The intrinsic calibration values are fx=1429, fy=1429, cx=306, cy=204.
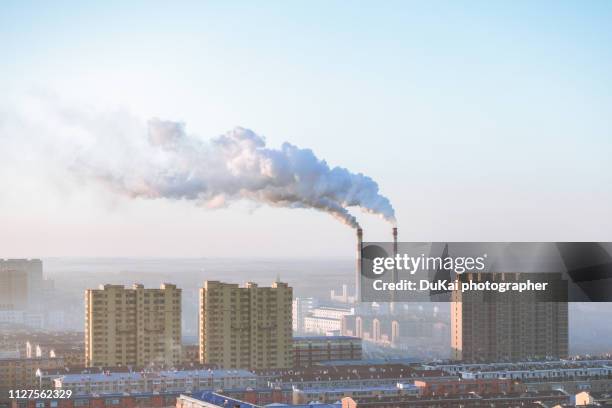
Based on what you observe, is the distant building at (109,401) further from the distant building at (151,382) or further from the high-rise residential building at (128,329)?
the high-rise residential building at (128,329)

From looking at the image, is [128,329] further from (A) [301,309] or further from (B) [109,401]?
(A) [301,309]

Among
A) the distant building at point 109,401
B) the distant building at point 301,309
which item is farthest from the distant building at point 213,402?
the distant building at point 301,309

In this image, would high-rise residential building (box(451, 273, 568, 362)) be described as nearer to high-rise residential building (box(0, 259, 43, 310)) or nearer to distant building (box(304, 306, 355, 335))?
distant building (box(304, 306, 355, 335))

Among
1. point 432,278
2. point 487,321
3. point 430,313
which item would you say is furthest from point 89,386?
point 430,313

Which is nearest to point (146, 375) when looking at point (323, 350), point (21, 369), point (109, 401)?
point (109, 401)

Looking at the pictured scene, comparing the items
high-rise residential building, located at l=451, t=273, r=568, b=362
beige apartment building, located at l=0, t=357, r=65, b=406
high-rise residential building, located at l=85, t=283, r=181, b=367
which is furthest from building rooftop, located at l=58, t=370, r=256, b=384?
high-rise residential building, located at l=451, t=273, r=568, b=362

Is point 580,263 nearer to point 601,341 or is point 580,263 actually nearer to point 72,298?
point 601,341
